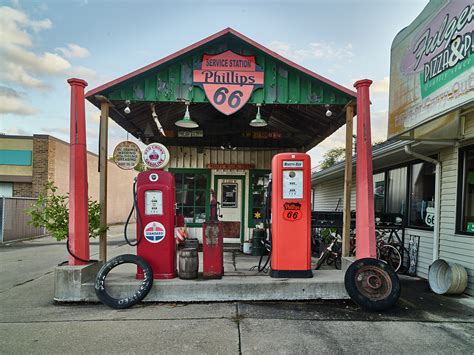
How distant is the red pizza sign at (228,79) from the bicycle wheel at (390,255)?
4.26 metres

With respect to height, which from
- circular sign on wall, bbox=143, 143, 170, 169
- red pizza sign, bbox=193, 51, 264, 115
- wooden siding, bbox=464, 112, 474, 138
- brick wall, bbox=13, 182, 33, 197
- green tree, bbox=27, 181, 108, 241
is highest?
red pizza sign, bbox=193, 51, 264, 115

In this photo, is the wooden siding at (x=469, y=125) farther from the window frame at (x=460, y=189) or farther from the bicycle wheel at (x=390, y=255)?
the bicycle wheel at (x=390, y=255)

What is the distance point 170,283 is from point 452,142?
16.9 ft

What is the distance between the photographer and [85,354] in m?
3.35

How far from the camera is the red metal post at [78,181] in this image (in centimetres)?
507

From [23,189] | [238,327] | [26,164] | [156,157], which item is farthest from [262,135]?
[23,189]

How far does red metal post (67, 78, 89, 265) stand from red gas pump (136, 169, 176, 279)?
0.83 m

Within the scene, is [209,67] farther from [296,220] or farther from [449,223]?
[449,223]

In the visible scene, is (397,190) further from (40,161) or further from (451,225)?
(40,161)

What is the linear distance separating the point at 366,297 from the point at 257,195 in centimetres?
542

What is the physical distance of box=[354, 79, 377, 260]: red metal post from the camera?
5125 mm

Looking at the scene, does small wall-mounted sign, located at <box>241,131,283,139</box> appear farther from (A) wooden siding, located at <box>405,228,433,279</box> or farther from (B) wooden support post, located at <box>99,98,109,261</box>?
(B) wooden support post, located at <box>99,98,109,261</box>

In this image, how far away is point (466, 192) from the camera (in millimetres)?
5703

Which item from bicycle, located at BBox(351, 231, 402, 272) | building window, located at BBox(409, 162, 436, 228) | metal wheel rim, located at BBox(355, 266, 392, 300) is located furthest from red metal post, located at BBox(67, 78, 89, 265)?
building window, located at BBox(409, 162, 436, 228)
